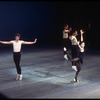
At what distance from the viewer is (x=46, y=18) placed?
82.0 feet

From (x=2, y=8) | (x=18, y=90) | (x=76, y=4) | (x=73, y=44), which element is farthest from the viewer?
(x=76, y=4)

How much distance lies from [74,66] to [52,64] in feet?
14.4

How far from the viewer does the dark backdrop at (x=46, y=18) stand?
75.0 ft

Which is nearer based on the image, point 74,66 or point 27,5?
point 74,66

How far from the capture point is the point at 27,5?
23578 mm

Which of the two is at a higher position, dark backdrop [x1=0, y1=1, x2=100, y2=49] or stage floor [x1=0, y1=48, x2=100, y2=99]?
dark backdrop [x1=0, y1=1, x2=100, y2=49]

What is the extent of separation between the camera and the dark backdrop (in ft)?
75.0

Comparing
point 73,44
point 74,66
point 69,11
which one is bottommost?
point 74,66

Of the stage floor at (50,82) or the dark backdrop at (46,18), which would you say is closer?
the stage floor at (50,82)

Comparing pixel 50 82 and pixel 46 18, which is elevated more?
pixel 46 18

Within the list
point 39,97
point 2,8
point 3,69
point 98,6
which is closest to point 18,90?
point 39,97

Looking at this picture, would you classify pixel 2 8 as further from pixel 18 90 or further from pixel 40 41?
pixel 18 90

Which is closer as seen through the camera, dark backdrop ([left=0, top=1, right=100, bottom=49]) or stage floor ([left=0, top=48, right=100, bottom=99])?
stage floor ([left=0, top=48, right=100, bottom=99])

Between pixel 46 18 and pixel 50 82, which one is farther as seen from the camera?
pixel 46 18
